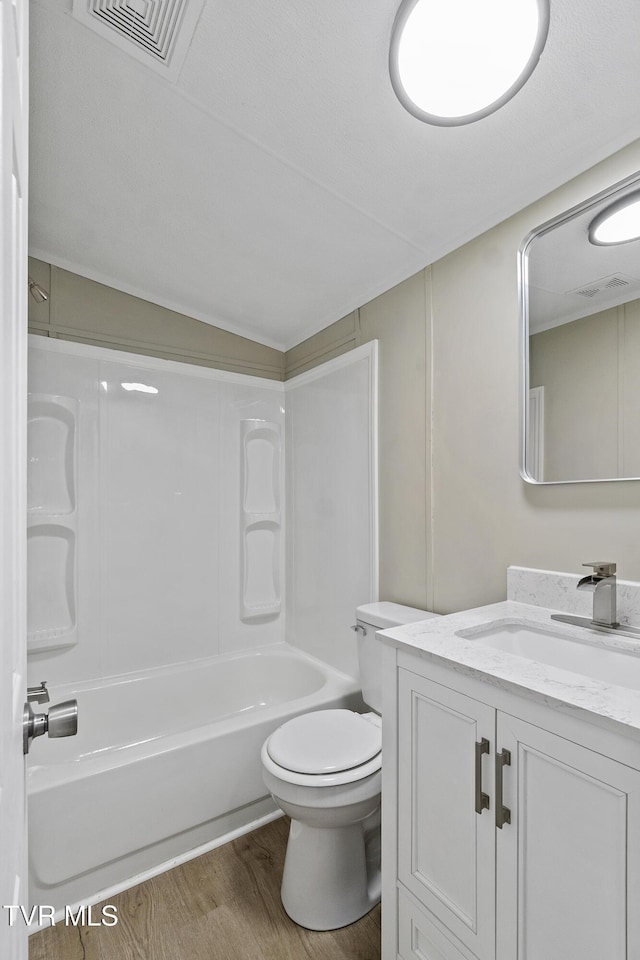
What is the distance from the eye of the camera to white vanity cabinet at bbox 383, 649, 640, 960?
724 mm

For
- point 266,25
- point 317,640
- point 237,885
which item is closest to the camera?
point 266,25

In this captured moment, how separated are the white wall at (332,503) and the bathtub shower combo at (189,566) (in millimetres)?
11

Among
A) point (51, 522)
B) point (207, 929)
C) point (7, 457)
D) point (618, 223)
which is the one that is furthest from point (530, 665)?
point (51, 522)

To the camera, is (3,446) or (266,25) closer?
(3,446)

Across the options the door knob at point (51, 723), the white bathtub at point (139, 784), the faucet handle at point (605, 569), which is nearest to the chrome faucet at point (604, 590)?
the faucet handle at point (605, 569)

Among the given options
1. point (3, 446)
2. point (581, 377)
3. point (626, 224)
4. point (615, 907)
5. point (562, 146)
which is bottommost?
point (615, 907)

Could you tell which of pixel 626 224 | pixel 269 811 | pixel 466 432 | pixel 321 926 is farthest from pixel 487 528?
pixel 269 811

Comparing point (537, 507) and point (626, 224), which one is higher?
point (626, 224)

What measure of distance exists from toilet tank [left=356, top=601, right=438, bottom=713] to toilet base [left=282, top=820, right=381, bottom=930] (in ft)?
1.51

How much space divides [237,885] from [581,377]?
1968 millimetres

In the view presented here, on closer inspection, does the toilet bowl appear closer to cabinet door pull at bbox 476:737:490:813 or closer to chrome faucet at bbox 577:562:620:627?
cabinet door pull at bbox 476:737:490:813

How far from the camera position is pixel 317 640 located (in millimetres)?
2523

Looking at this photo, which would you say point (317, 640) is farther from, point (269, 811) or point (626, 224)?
point (626, 224)

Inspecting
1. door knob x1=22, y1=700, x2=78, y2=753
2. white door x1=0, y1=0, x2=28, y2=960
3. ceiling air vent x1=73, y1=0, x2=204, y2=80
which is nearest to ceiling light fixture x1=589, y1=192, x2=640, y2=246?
ceiling air vent x1=73, y1=0, x2=204, y2=80
